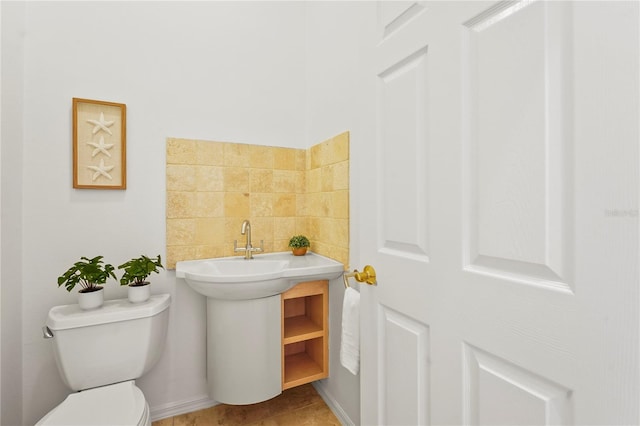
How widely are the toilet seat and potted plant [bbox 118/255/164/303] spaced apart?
373 millimetres


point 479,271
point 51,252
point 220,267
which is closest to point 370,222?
point 479,271

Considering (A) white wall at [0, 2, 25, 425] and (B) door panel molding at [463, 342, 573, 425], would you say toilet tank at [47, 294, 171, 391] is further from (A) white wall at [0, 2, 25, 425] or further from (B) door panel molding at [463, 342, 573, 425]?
(B) door panel molding at [463, 342, 573, 425]

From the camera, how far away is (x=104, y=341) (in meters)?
1.26

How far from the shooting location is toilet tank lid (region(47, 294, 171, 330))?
121cm

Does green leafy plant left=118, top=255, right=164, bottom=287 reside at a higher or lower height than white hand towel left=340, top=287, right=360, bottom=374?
higher

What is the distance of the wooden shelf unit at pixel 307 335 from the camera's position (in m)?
1.54

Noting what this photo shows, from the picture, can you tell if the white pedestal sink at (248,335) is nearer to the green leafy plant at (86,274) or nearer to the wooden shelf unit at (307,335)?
the wooden shelf unit at (307,335)

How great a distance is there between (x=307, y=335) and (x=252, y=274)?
0.52 m

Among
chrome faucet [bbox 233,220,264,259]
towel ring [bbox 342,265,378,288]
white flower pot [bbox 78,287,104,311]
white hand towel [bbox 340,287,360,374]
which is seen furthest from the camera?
chrome faucet [bbox 233,220,264,259]

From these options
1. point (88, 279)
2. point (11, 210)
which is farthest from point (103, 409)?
point (11, 210)

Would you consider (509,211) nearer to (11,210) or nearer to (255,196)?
(255,196)

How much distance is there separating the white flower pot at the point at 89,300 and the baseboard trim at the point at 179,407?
68 centimetres

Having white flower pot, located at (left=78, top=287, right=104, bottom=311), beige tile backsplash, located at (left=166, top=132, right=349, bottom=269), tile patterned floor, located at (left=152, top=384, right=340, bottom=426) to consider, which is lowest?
tile patterned floor, located at (left=152, top=384, right=340, bottom=426)

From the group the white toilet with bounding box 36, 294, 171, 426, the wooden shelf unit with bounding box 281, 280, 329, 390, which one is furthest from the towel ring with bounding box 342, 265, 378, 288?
the white toilet with bounding box 36, 294, 171, 426
